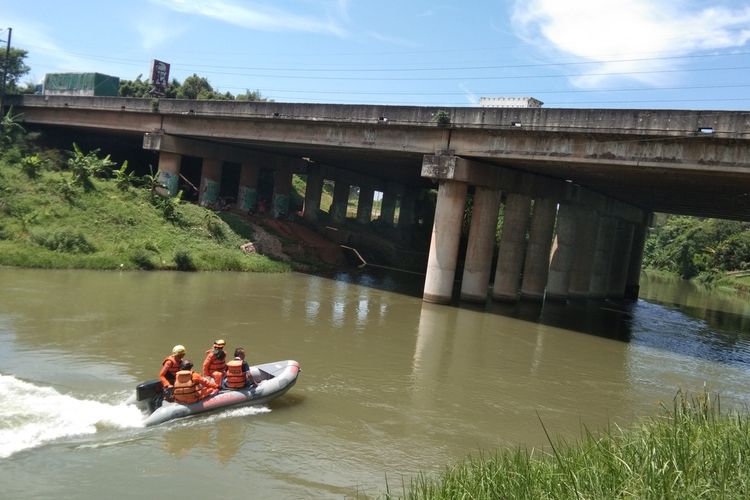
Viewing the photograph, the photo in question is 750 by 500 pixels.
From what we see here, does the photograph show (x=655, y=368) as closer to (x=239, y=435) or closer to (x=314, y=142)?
(x=239, y=435)

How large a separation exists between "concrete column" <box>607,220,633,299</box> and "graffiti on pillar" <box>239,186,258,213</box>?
24.4m

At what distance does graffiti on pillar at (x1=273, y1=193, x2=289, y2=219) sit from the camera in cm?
4291

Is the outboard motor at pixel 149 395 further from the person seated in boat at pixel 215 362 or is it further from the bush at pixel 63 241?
the bush at pixel 63 241

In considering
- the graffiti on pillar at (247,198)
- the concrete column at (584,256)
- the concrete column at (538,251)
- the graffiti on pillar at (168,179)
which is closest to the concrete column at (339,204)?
the graffiti on pillar at (247,198)

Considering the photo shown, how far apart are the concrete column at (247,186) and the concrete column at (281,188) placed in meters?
1.62

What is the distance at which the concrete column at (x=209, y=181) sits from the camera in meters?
39.3

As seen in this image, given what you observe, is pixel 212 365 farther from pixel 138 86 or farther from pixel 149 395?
pixel 138 86

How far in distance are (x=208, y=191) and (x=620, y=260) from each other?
27.9 metres

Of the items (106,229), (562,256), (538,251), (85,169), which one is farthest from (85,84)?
(562,256)

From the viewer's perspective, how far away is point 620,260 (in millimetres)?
42750

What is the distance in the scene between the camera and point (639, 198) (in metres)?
36.9

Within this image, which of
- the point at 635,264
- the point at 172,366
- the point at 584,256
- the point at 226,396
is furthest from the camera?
the point at 635,264

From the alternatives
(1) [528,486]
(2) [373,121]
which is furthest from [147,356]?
(2) [373,121]

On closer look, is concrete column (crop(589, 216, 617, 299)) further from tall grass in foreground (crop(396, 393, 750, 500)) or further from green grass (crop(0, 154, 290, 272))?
tall grass in foreground (crop(396, 393, 750, 500))
